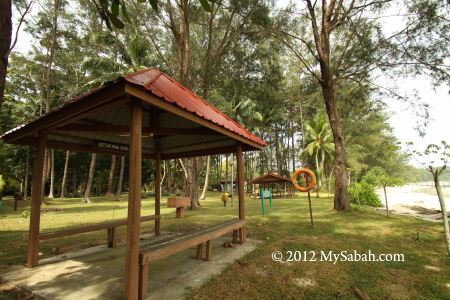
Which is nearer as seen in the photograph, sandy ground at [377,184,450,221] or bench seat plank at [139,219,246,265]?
bench seat plank at [139,219,246,265]

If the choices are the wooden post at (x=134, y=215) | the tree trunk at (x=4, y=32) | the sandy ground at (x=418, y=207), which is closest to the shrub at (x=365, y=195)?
the sandy ground at (x=418, y=207)

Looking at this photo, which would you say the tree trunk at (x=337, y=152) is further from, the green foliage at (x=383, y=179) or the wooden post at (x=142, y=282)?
the wooden post at (x=142, y=282)

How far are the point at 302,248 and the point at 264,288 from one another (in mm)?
2510

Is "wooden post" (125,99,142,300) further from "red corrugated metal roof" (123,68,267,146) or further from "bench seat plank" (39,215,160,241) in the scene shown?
"bench seat plank" (39,215,160,241)

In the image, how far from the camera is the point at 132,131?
3.54 meters

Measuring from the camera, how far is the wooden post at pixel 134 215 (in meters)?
3.28

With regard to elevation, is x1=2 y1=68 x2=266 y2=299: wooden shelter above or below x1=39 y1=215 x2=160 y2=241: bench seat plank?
above

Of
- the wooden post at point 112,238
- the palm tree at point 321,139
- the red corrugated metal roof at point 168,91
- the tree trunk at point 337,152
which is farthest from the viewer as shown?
the palm tree at point 321,139

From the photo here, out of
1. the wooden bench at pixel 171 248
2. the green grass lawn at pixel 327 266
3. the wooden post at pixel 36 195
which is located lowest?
the green grass lawn at pixel 327 266

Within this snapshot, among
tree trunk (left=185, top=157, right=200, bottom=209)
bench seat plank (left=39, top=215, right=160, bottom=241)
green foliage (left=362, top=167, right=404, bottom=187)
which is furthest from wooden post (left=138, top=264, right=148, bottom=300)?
tree trunk (left=185, top=157, right=200, bottom=209)

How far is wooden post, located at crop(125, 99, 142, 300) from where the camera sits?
10.7ft

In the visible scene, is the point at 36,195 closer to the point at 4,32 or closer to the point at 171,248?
the point at 4,32

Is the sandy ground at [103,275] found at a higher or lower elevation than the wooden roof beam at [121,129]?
lower

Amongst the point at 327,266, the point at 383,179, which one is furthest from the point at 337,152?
the point at 327,266
